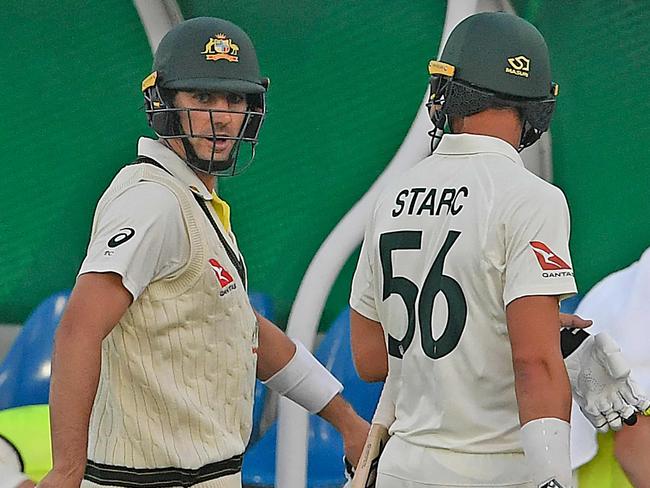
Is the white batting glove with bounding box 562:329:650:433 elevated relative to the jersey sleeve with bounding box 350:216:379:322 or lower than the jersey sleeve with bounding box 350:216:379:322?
lower

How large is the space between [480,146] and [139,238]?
66 centimetres

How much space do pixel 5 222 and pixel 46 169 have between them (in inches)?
11.7

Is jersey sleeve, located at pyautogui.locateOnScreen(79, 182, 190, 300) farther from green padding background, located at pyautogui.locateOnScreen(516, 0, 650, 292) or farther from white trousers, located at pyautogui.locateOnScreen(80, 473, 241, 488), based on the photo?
green padding background, located at pyautogui.locateOnScreen(516, 0, 650, 292)

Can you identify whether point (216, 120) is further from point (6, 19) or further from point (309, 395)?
point (6, 19)

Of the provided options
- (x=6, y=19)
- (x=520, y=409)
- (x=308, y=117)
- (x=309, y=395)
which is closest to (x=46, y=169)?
(x=6, y=19)

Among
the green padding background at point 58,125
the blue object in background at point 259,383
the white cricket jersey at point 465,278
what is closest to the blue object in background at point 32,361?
the green padding background at point 58,125

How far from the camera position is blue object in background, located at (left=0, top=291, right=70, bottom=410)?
5.02 m

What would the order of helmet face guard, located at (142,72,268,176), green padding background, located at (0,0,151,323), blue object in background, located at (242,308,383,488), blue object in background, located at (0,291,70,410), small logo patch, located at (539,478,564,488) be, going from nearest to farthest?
small logo patch, located at (539,478,564,488)
helmet face guard, located at (142,72,268,176)
blue object in background, located at (242,308,383,488)
blue object in background, located at (0,291,70,410)
green padding background, located at (0,0,151,323)

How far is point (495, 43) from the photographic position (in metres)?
2.51

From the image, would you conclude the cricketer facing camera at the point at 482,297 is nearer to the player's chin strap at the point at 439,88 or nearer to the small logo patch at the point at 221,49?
the player's chin strap at the point at 439,88

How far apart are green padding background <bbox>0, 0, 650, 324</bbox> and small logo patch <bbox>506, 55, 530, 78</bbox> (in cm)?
208

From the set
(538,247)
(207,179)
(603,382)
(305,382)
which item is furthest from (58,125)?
(538,247)

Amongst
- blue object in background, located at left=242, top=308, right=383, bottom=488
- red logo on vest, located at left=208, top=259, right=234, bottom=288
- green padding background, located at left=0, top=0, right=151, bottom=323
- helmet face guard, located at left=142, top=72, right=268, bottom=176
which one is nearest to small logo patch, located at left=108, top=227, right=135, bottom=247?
red logo on vest, located at left=208, top=259, right=234, bottom=288

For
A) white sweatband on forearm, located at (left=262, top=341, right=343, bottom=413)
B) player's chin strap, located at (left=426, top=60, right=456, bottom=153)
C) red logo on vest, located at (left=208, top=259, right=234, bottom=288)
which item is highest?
player's chin strap, located at (left=426, top=60, right=456, bottom=153)
